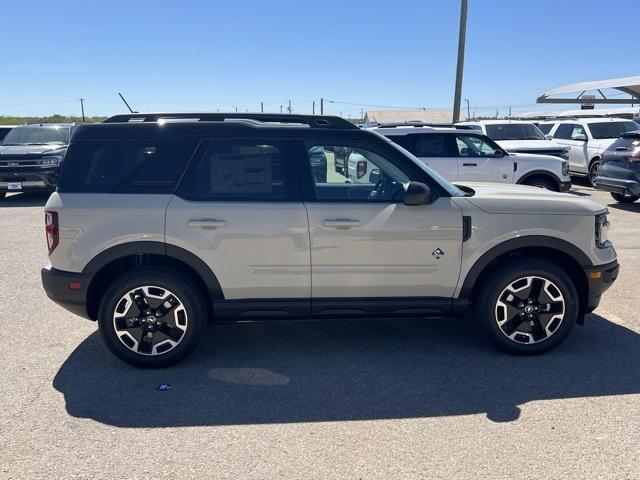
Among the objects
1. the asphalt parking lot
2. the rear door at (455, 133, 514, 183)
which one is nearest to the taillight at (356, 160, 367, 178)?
the asphalt parking lot

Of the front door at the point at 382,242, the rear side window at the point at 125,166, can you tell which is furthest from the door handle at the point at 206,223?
the front door at the point at 382,242

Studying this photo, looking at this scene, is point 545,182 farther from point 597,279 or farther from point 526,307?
point 526,307

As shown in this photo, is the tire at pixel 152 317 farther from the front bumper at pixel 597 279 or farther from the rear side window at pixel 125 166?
the front bumper at pixel 597 279

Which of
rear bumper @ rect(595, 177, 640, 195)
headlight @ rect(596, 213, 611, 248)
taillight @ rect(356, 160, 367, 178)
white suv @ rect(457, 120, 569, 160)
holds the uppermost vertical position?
white suv @ rect(457, 120, 569, 160)

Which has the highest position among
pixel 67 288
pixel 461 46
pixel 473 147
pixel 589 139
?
pixel 461 46

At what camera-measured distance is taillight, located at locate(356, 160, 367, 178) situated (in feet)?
14.8

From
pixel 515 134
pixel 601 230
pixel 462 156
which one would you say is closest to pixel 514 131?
pixel 515 134

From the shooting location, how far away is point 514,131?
15.5 m

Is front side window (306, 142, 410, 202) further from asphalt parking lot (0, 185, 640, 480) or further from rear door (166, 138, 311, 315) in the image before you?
asphalt parking lot (0, 185, 640, 480)

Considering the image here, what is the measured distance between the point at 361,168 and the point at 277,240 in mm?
944

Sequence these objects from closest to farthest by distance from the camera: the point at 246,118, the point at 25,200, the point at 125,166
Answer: the point at 125,166, the point at 246,118, the point at 25,200

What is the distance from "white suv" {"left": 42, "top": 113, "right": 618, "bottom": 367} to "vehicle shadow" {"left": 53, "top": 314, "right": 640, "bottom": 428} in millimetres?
276

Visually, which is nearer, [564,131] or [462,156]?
[462,156]

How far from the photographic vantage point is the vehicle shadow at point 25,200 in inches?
532
